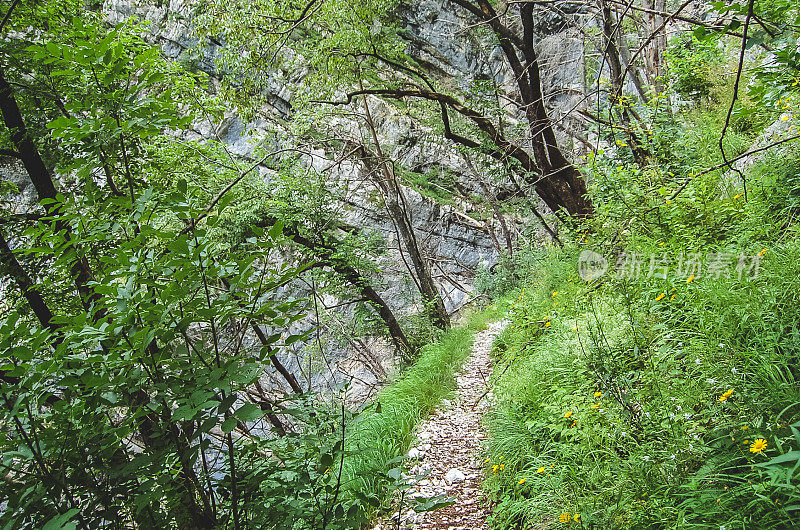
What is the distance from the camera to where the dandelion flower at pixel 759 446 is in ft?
5.96

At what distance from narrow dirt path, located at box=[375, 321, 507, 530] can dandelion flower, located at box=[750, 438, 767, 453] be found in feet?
5.42

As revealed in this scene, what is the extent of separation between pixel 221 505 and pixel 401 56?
8282mm

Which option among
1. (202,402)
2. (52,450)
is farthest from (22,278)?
(202,402)

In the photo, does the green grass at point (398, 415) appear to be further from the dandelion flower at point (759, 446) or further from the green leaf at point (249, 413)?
the dandelion flower at point (759, 446)

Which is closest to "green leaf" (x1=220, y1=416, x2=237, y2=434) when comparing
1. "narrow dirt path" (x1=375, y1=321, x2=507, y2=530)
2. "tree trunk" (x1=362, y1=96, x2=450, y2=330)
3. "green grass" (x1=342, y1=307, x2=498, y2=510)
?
"narrow dirt path" (x1=375, y1=321, x2=507, y2=530)

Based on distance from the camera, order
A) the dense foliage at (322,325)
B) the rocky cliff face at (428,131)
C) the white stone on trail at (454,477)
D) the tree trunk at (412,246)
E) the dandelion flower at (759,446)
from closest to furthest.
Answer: the dense foliage at (322,325), the dandelion flower at (759,446), the white stone on trail at (454,477), the tree trunk at (412,246), the rocky cliff face at (428,131)

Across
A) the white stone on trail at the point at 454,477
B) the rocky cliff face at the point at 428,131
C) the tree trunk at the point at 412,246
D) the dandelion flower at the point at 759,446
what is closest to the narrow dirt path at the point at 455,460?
the white stone on trail at the point at 454,477

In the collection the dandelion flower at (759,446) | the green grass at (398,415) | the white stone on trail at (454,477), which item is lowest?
the white stone on trail at (454,477)

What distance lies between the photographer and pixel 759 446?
5.99ft

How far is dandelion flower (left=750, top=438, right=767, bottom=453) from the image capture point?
1.82 metres

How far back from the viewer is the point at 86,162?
167cm

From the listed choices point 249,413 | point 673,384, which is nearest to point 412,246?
point 673,384

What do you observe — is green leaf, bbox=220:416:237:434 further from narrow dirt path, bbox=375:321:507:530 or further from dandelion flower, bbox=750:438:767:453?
dandelion flower, bbox=750:438:767:453

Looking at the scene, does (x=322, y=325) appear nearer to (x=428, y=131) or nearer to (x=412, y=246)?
(x=412, y=246)
